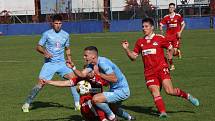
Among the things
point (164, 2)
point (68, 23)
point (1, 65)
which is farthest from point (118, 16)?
point (1, 65)

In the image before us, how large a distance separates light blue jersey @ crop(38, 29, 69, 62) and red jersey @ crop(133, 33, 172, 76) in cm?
213

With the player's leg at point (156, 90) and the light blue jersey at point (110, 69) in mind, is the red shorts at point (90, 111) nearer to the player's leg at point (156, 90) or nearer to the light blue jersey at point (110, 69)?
the light blue jersey at point (110, 69)

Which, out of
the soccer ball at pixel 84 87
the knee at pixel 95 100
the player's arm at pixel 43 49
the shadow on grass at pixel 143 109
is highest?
the player's arm at pixel 43 49

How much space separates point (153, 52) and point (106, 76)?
1.73 metres

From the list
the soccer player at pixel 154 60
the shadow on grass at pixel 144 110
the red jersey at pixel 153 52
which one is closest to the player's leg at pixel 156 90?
the soccer player at pixel 154 60

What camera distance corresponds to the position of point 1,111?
11.3 metres

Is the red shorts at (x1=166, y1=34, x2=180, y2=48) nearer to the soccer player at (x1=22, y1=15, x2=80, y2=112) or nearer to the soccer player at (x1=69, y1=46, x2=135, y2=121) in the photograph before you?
the soccer player at (x1=22, y1=15, x2=80, y2=112)

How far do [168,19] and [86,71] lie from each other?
11816mm

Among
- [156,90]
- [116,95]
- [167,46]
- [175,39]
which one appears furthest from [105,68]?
[175,39]

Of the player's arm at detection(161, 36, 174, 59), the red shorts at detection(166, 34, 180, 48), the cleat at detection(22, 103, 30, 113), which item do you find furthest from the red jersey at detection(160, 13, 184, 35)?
the player's arm at detection(161, 36, 174, 59)

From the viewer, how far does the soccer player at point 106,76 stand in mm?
8742

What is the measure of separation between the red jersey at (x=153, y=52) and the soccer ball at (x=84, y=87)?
1373mm

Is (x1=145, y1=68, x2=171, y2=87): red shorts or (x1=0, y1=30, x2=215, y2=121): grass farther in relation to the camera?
(x1=0, y1=30, x2=215, y2=121): grass

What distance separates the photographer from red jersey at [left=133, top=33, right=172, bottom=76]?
1009 cm
